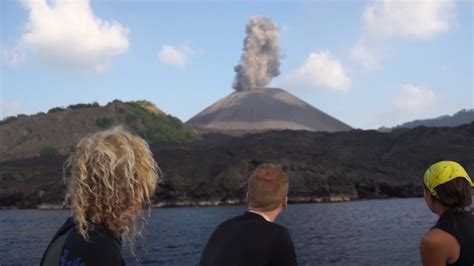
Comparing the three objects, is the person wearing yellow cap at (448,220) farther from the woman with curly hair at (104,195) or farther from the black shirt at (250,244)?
the woman with curly hair at (104,195)

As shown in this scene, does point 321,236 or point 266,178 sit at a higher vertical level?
point 266,178

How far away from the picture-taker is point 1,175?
13762 centimetres

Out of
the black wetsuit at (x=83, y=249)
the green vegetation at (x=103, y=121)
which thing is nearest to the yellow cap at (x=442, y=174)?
the black wetsuit at (x=83, y=249)

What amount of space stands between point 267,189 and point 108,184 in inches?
60.2

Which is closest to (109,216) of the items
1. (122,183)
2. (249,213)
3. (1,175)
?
(122,183)

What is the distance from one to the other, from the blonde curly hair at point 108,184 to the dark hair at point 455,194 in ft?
8.42

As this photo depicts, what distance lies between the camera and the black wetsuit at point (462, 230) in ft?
16.4

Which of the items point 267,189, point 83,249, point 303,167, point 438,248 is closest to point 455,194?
point 438,248

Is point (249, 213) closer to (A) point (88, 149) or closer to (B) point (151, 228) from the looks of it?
(A) point (88, 149)

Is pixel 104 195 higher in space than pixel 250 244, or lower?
higher

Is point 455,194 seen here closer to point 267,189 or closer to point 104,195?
point 267,189

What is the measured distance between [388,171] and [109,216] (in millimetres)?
128220

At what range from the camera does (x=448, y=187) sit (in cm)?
522

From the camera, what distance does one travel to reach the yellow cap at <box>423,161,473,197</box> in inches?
205
